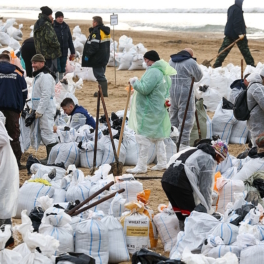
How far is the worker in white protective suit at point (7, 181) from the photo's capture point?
248 inches

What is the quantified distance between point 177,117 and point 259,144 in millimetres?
2830

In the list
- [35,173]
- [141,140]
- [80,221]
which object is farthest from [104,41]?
[80,221]

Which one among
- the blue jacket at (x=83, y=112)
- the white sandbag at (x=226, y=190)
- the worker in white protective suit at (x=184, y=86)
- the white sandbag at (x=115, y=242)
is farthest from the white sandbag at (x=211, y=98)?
the white sandbag at (x=115, y=242)

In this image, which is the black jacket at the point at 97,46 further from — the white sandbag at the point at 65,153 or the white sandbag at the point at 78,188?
the white sandbag at the point at 78,188

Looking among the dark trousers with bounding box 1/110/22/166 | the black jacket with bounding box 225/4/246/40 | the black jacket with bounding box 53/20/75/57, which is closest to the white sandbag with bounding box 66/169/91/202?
the dark trousers with bounding box 1/110/22/166

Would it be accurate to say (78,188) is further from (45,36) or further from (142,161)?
(45,36)

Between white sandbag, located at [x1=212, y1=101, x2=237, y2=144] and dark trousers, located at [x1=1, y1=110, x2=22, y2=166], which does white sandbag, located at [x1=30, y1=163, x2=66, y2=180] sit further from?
white sandbag, located at [x1=212, y1=101, x2=237, y2=144]

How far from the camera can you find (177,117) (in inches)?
401

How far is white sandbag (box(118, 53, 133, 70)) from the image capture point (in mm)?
18156

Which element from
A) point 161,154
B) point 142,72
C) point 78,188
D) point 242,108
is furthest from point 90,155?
point 142,72

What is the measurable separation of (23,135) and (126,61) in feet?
29.0

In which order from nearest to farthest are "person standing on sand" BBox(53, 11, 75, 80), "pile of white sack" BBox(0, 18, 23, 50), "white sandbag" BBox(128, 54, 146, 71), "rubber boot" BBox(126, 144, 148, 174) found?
"rubber boot" BBox(126, 144, 148, 174) < "person standing on sand" BBox(53, 11, 75, 80) < "white sandbag" BBox(128, 54, 146, 71) < "pile of white sack" BBox(0, 18, 23, 50)

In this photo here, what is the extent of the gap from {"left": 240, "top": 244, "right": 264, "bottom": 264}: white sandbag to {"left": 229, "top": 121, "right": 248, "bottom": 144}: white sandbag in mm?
5209

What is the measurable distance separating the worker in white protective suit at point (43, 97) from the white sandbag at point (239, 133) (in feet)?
8.86
